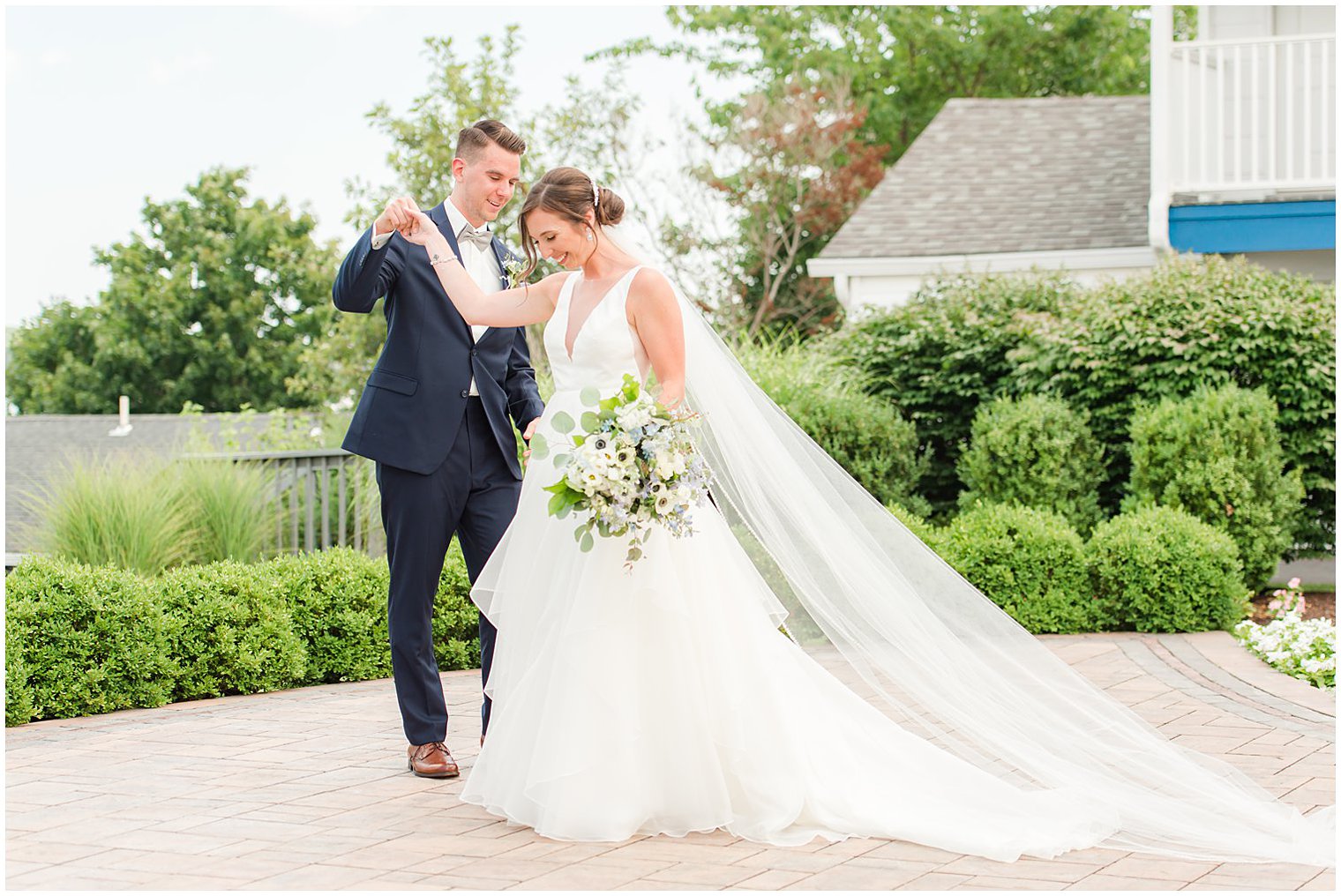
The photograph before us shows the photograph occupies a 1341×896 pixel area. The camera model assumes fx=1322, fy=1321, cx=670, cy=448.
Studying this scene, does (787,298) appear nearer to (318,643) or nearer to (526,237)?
(318,643)

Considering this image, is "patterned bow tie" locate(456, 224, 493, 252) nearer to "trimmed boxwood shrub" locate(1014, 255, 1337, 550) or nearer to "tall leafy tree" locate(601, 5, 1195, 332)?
"trimmed boxwood shrub" locate(1014, 255, 1337, 550)

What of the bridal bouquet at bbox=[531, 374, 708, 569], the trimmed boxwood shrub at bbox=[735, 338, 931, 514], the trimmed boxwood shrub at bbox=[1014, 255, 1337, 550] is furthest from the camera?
the trimmed boxwood shrub at bbox=[1014, 255, 1337, 550]

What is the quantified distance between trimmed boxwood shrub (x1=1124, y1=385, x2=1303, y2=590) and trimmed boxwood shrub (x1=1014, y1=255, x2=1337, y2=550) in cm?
39

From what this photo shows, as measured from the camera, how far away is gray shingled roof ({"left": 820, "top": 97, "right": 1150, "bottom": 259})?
13.8 m

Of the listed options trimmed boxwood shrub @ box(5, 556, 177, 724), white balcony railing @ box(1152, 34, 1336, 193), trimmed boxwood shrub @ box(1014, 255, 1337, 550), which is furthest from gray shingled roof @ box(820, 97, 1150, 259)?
trimmed boxwood shrub @ box(5, 556, 177, 724)

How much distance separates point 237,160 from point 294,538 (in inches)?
1227

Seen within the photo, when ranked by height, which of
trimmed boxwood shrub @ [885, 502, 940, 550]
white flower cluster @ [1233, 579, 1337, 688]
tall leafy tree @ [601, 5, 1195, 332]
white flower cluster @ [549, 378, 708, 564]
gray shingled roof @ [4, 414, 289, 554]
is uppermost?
tall leafy tree @ [601, 5, 1195, 332]

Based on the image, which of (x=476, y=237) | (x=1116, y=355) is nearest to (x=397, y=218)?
(x=476, y=237)

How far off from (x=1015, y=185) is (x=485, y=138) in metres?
11.9

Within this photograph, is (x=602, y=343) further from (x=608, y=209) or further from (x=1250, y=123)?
(x=1250, y=123)

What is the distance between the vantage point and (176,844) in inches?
153

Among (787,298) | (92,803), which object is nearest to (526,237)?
(92,803)

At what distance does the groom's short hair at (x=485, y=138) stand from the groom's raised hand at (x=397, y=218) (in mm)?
388

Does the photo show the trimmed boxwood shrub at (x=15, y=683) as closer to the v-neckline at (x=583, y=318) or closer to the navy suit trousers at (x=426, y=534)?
the navy suit trousers at (x=426, y=534)
